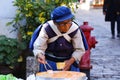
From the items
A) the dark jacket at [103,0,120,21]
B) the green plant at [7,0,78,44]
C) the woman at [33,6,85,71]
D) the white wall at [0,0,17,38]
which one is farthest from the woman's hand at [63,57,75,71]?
the dark jacket at [103,0,120,21]

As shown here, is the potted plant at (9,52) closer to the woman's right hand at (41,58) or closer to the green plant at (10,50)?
the green plant at (10,50)

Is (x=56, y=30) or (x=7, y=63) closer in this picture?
(x=56, y=30)

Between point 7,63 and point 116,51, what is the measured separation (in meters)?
5.27

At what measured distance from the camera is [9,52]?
25.7 feet

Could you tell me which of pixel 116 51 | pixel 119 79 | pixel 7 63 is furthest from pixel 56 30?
pixel 116 51

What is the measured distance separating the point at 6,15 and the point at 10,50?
2.74 ft

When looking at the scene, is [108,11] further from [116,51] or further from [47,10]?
[47,10]

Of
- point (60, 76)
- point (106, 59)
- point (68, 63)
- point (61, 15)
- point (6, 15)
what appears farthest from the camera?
point (106, 59)

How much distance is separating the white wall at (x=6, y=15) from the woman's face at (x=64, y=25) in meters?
3.71

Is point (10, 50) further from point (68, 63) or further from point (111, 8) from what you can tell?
point (111, 8)

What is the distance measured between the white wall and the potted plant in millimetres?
311

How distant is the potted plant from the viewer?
308 inches

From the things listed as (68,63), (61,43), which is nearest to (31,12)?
(61,43)

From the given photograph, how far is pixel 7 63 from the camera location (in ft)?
25.9
